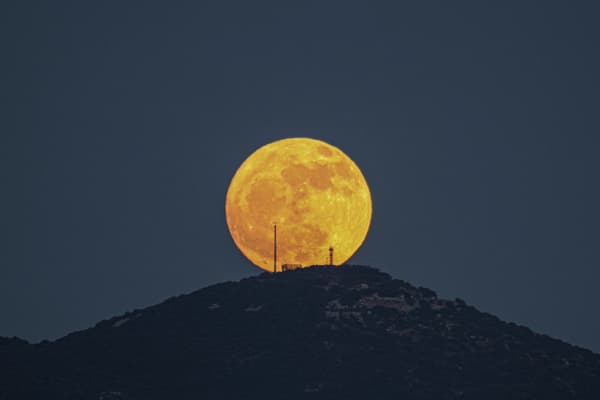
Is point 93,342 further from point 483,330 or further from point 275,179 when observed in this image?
point 483,330

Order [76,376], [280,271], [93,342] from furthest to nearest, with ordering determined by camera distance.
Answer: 1. [280,271]
2. [93,342]
3. [76,376]

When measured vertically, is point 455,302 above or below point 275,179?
below

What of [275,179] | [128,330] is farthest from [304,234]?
[128,330]

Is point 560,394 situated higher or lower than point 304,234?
lower

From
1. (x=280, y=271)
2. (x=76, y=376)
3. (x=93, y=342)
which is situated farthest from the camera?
(x=280, y=271)

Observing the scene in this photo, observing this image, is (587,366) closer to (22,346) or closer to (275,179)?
(275,179)

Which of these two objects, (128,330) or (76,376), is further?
(128,330)
